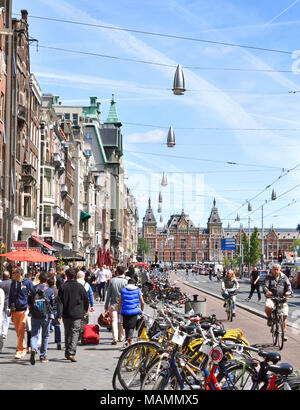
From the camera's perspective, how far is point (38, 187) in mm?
51156

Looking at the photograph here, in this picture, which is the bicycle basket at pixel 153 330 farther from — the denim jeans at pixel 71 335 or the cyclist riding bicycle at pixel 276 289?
the cyclist riding bicycle at pixel 276 289

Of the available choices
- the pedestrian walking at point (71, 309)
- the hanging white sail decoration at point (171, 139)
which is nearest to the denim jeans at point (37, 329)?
the pedestrian walking at point (71, 309)

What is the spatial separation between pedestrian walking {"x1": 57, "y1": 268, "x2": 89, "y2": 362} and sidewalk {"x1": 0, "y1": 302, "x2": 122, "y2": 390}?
350mm

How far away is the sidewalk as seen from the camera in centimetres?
1037

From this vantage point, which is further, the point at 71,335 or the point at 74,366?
the point at 71,335

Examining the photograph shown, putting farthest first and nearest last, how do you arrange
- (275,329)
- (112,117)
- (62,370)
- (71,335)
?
A: (112,117)
(275,329)
(71,335)
(62,370)

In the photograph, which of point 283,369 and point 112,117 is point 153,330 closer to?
point 283,369

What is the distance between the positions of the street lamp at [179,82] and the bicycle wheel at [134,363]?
1074cm

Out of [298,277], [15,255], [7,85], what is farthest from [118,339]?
[298,277]

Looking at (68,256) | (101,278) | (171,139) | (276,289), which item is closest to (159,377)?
(276,289)

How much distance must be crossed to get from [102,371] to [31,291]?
2752mm

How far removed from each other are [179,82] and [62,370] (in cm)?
971

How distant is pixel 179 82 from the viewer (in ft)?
62.5

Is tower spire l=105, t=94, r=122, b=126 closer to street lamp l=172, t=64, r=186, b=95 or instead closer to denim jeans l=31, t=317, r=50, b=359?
street lamp l=172, t=64, r=186, b=95
